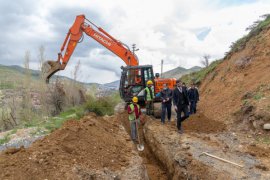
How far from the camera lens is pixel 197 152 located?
28.2 ft

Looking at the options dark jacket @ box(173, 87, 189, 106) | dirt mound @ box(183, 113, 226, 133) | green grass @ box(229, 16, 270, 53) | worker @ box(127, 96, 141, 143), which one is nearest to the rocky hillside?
green grass @ box(229, 16, 270, 53)

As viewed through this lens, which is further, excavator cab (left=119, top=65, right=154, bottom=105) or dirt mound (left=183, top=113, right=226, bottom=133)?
excavator cab (left=119, top=65, right=154, bottom=105)

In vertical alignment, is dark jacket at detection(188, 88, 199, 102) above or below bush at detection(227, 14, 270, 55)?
below

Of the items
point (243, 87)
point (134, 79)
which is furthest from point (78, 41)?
point (243, 87)

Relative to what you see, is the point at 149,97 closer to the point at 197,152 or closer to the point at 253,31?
the point at 197,152

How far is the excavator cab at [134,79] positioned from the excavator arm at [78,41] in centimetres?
177

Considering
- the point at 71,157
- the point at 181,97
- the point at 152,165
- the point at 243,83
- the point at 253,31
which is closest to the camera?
the point at 71,157

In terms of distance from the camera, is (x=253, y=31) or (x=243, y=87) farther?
(x=253, y=31)

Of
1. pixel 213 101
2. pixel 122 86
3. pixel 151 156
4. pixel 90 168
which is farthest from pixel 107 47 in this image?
pixel 90 168

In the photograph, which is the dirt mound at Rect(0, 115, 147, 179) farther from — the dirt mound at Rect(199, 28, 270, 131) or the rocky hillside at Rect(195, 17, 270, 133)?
the dirt mound at Rect(199, 28, 270, 131)

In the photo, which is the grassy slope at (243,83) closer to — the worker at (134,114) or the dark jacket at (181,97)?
the dark jacket at (181,97)

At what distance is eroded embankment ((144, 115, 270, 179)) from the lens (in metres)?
7.13

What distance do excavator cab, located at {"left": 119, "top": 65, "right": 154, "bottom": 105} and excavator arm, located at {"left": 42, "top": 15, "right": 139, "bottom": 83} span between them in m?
1.77

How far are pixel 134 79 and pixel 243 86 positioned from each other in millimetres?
5382
